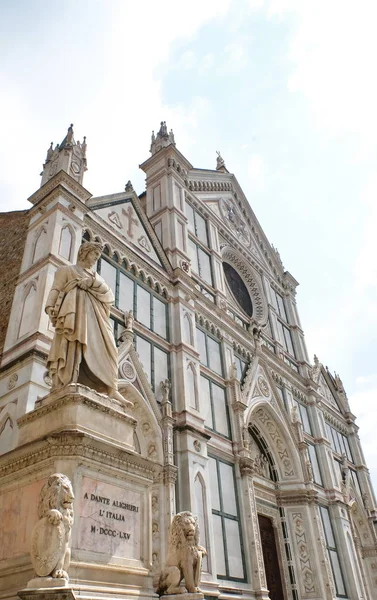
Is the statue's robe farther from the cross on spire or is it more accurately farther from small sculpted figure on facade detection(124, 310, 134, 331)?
the cross on spire

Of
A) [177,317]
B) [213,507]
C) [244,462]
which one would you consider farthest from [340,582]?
[177,317]

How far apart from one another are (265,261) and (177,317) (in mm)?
12081

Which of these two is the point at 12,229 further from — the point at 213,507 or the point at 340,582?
the point at 340,582

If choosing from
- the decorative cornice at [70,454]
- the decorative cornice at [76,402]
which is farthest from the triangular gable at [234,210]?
the decorative cornice at [70,454]

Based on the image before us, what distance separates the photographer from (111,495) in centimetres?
516

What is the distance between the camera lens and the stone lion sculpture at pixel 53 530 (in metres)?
4.16

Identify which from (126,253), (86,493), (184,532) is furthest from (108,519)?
(126,253)

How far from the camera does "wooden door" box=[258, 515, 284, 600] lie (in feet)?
52.5

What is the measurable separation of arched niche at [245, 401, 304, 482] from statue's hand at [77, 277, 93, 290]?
1390cm

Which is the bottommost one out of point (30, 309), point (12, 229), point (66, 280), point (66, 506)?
point (66, 506)

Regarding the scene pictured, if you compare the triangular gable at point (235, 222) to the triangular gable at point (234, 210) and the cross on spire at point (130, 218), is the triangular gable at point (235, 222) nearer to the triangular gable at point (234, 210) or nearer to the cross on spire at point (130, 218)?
the triangular gable at point (234, 210)

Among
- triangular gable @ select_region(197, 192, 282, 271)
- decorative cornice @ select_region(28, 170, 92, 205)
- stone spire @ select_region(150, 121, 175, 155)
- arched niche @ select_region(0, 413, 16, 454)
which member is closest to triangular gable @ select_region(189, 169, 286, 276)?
triangular gable @ select_region(197, 192, 282, 271)

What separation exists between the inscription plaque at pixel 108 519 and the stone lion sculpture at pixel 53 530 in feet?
1.05

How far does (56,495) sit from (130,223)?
485 inches
